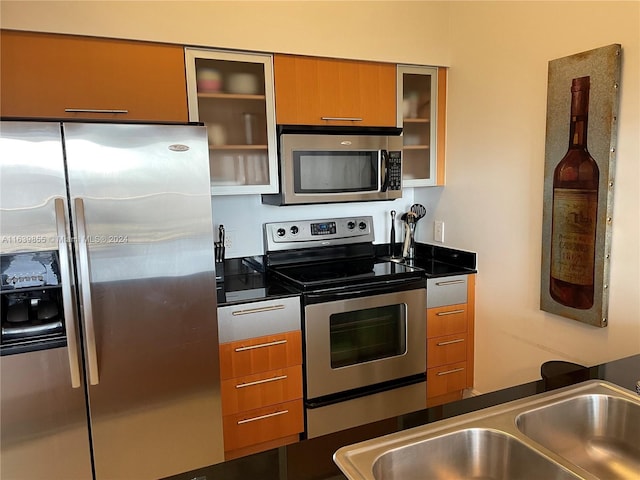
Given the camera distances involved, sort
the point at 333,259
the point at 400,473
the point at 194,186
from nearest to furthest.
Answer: the point at 400,473, the point at 194,186, the point at 333,259

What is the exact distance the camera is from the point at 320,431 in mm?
2422

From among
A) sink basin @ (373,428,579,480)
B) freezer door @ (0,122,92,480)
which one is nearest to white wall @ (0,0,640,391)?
freezer door @ (0,122,92,480)

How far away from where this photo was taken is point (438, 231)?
3051 mm

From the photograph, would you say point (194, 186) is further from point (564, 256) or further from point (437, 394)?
point (437, 394)

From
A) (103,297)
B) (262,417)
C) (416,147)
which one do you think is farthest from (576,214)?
(103,297)

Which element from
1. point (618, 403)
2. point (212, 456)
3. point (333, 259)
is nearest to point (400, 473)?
point (618, 403)

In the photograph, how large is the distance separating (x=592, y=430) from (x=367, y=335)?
135 centimetres

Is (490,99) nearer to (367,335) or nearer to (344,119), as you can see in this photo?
(344,119)

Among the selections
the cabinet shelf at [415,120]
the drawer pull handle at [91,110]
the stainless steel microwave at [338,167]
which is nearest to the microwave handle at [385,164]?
the stainless steel microwave at [338,167]

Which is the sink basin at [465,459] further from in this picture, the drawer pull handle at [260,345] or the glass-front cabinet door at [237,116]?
the glass-front cabinet door at [237,116]

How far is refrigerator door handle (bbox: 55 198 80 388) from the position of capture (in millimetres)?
1682

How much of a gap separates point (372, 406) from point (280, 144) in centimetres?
144

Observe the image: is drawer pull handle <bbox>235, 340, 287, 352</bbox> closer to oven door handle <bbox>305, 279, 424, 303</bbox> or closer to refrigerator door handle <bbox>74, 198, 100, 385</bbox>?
oven door handle <bbox>305, 279, 424, 303</bbox>

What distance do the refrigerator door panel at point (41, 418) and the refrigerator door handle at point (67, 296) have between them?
4cm
